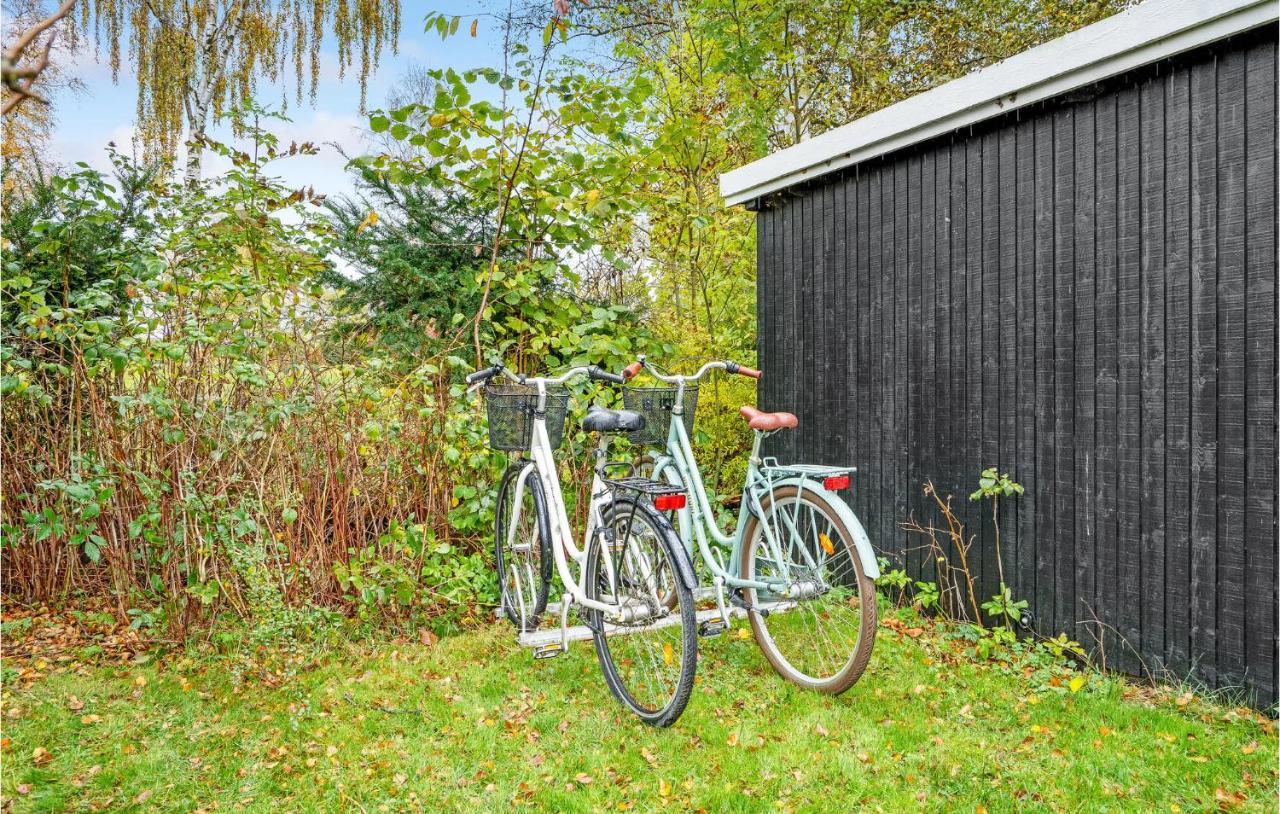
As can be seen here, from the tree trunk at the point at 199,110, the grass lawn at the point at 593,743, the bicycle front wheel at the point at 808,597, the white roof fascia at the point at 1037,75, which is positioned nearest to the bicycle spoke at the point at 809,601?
the bicycle front wheel at the point at 808,597

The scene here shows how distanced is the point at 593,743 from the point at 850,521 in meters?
1.11

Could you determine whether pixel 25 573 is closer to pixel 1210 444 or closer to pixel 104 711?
→ pixel 104 711

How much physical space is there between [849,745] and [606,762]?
77cm

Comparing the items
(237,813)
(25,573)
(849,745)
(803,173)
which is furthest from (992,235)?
(25,573)

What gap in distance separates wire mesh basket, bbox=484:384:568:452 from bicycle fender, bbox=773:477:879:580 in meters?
0.99

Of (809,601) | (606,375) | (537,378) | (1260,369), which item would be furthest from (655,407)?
(1260,369)

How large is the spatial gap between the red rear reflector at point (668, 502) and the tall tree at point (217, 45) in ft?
24.9

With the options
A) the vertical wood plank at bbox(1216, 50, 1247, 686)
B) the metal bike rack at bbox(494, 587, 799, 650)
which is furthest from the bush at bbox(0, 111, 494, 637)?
the vertical wood plank at bbox(1216, 50, 1247, 686)

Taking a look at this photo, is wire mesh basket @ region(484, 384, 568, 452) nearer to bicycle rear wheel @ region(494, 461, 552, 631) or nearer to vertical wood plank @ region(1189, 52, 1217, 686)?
Result: bicycle rear wheel @ region(494, 461, 552, 631)

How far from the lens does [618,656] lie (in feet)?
9.77

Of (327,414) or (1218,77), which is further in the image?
(327,414)

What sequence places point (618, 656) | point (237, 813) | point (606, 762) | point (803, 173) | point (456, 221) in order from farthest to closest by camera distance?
point (456, 221)
point (803, 173)
point (618, 656)
point (606, 762)
point (237, 813)

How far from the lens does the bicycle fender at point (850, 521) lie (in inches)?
95.4

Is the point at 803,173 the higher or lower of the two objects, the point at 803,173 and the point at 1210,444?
the higher
